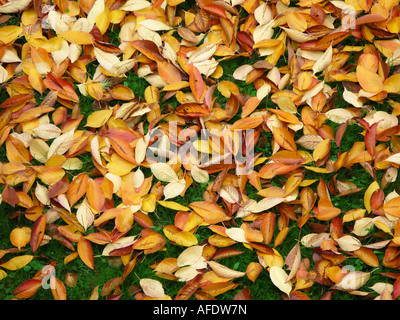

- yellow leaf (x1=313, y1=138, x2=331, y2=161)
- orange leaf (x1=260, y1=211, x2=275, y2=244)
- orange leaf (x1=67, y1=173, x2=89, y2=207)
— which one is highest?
orange leaf (x1=67, y1=173, x2=89, y2=207)

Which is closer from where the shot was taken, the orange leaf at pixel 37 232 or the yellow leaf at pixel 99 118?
the orange leaf at pixel 37 232

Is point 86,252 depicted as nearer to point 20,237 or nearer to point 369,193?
point 20,237

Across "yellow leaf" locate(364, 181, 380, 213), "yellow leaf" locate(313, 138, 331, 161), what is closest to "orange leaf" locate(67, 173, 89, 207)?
"yellow leaf" locate(313, 138, 331, 161)

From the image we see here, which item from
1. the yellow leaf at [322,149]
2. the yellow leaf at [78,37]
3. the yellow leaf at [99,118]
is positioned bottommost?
the yellow leaf at [322,149]

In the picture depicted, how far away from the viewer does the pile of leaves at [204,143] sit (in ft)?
6.27

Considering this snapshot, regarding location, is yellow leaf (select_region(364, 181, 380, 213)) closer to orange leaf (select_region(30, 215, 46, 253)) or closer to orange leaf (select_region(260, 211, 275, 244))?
orange leaf (select_region(260, 211, 275, 244))

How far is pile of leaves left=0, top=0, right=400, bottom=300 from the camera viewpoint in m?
1.91

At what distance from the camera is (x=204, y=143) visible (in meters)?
1.99

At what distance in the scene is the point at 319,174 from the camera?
201 cm

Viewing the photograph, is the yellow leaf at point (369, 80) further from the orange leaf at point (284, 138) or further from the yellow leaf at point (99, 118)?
the yellow leaf at point (99, 118)

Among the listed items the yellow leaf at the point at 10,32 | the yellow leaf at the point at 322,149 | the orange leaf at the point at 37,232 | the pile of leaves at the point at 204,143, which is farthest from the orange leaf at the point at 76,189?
the yellow leaf at the point at 322,149

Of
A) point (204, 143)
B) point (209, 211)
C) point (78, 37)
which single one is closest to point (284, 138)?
point (204, 143)

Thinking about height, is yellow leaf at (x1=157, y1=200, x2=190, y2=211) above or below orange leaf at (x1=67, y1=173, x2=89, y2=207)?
below

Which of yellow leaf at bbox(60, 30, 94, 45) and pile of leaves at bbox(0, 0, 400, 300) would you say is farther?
yellow leaf at bbox(60, 30, 94, 45)
